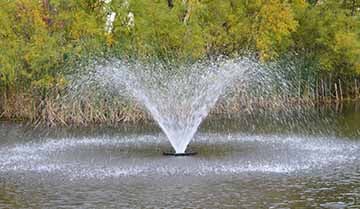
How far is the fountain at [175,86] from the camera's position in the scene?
24.9 metres

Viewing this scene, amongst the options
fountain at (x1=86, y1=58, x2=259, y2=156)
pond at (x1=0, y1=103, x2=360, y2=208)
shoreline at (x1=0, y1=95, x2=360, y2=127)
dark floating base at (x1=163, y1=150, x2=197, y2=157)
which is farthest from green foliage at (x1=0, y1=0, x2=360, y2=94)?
dark floating base at (x1=163, y1=150, x2=197, y2=157)

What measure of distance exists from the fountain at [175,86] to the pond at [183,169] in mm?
796

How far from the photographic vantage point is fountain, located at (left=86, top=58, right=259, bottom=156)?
24.9 metres

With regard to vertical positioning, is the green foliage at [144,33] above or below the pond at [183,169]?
above

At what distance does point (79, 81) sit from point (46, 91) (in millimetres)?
1627

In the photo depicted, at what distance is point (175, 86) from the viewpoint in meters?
31.2

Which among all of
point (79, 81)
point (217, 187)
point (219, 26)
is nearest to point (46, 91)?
point (79, 81)

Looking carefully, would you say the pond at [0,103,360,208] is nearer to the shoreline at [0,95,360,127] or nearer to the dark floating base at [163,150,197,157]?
the dark floating base at [163,150,197,157]

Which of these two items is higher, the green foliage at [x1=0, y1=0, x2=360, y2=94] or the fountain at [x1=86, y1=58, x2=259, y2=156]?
the green foliage at [x1=0, y1=0, x2=360, y2=94]

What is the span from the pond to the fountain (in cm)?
80

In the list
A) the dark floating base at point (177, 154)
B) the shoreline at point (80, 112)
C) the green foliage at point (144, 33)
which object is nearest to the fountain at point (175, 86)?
the dark floating base at point (177, 154)

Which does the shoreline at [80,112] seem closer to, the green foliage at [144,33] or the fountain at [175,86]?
the fountain at [175,86]

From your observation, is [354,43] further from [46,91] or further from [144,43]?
[46,91]

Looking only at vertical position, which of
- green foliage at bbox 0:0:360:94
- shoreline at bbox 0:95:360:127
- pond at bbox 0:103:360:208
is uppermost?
green foliage at bbox 0:0:360:94
